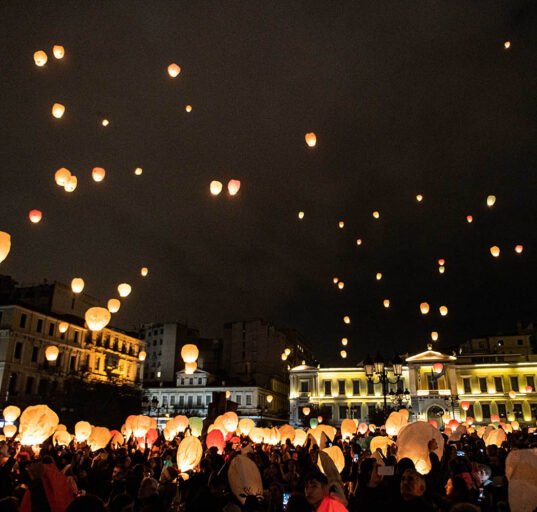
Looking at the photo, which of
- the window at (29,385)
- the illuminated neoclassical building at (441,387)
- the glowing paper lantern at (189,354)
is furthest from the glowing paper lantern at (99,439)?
the illuminated neoclassical building at (441,387)

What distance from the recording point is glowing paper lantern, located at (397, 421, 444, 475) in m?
6.96

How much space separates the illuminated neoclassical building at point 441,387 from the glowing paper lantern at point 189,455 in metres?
53.9

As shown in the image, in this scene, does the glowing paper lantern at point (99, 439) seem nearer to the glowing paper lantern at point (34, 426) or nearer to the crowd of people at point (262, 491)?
the glowing paper lantern at point (34, 426)

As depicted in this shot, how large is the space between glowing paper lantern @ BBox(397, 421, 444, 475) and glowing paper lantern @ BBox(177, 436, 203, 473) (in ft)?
15.8

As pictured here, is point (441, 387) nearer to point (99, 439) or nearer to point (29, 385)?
point (29, 385)

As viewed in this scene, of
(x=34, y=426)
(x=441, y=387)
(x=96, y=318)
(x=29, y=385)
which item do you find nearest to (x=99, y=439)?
(x=34, y=426)

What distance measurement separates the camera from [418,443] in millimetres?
7059

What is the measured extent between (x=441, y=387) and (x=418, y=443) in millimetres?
63749

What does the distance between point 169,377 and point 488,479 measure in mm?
62819

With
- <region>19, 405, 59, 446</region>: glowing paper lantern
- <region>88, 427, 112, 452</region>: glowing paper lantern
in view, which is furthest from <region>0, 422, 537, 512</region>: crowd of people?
<region>88, 427, 112, 452</region>: glowing paper lantern

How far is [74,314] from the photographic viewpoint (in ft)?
164

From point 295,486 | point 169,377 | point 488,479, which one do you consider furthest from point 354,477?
point 169,377

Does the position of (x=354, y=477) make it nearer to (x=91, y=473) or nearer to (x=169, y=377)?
(x=91, y=473)

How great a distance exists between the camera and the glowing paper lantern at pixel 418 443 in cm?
696
